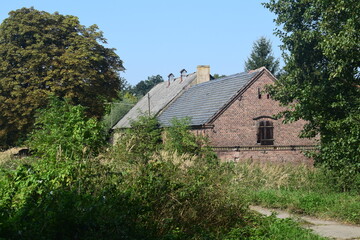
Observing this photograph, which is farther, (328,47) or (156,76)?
(156,76)

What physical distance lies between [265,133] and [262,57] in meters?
28.9

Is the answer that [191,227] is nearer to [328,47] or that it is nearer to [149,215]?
[149,215]

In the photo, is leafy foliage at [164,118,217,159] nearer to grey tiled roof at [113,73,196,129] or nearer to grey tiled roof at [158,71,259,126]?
grey tiled roof at [158,71,259,126]

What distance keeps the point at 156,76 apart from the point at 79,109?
390ft

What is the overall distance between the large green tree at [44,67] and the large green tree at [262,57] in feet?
86.0

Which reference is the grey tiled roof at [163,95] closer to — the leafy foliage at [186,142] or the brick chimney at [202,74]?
the brick chimney at [202,74]

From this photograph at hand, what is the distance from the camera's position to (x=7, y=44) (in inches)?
1357

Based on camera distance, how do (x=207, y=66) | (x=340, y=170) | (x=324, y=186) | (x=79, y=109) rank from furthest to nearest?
(x=207, y=66), (x=79, y=109), (x=324, y=186), (x=340, y=170)

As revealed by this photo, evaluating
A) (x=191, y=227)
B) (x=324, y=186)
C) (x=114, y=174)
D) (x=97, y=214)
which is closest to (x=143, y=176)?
(x=114, y=174)

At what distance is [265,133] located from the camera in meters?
31.1

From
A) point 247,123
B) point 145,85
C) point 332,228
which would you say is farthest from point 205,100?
point 145,85

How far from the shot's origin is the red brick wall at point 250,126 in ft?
93.9

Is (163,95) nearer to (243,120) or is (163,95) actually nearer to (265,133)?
(243,120)

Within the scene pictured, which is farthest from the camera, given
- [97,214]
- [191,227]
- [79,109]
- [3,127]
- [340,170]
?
[3,127]
